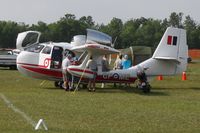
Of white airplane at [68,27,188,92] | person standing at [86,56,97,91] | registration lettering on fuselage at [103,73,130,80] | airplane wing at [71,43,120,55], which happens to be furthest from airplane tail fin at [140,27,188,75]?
person standing at [86,56,97,91]

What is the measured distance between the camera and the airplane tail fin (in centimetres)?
2161

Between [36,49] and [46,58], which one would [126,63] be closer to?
[46,58]

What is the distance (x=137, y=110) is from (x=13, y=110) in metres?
3.27

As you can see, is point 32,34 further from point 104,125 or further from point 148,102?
point 104,125

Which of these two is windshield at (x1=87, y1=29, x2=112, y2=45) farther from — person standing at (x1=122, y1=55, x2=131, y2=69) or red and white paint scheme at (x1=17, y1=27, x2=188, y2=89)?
person standing at (x1=122, y1=55, x2=131, y2=69)

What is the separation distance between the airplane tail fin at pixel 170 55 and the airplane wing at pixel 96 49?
237 centimetres

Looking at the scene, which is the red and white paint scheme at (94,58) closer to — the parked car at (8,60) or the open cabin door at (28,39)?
the open cabin door at (28,39)

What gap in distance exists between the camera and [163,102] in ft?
51.5

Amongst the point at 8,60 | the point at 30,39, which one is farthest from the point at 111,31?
the point at 30,39

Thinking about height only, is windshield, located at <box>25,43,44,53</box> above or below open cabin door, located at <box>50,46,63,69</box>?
above

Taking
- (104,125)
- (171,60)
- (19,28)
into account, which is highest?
(19,28)

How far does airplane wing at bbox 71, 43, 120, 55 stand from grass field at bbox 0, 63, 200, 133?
2.17m

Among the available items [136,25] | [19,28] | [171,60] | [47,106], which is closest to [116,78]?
[171,60]

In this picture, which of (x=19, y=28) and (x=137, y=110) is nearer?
(x=137, y=110)
